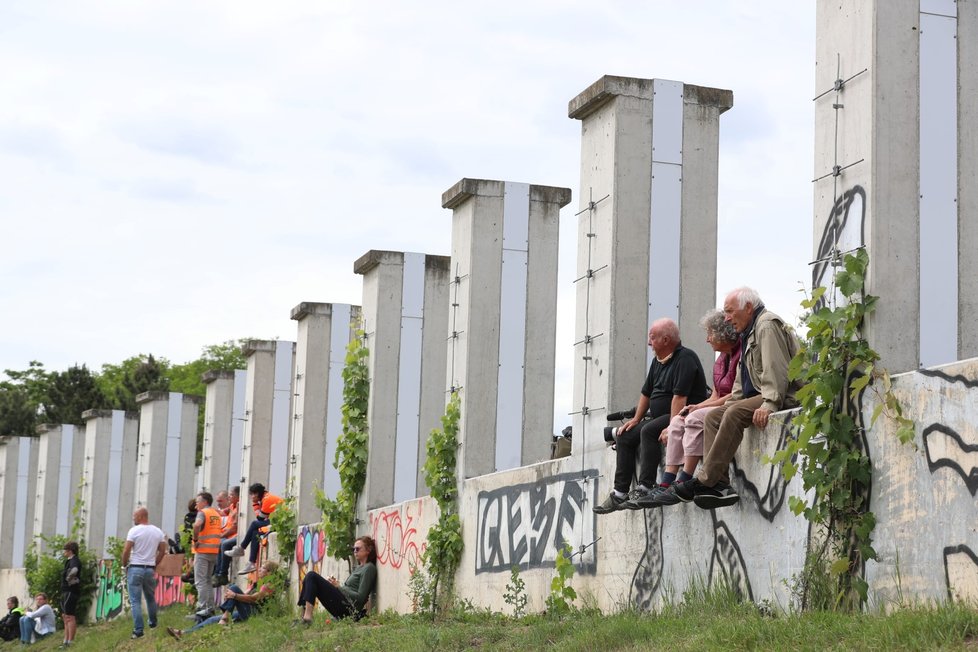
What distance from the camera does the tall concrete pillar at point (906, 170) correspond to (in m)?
8.53

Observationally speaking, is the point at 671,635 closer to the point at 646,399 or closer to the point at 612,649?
the point at 612,649

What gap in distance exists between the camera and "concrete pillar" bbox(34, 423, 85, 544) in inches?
1513

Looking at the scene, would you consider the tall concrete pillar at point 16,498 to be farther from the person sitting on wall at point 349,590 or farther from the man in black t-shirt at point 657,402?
the man in black t-shirt at point 657,402

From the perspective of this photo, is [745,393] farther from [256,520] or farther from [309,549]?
[256,520]

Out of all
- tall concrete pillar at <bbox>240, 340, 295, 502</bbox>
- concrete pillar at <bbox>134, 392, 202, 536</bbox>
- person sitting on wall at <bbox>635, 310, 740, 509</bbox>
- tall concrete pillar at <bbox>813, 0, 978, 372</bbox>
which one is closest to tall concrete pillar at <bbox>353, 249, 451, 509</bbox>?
tall concrete pillar at <bbox>240, 340, 295, 502</bbox>

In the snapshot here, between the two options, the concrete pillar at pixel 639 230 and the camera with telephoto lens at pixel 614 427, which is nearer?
the camera with telephoto lens at pixel 614 427

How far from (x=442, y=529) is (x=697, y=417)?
5651 millimetres

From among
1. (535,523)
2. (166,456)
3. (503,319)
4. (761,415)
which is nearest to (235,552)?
(503,319)

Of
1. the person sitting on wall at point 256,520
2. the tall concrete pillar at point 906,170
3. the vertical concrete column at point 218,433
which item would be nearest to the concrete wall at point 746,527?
the tall concrete pillar at point 906,170

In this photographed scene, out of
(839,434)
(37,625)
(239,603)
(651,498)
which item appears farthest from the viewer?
(37,625)

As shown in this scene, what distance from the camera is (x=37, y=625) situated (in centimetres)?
2928

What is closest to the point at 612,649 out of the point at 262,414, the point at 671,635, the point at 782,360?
the point at 671,635

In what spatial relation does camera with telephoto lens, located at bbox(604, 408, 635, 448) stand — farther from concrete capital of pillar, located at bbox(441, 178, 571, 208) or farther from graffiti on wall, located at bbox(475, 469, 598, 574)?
concrete capital of pillar, located at bbox(441, 178, 571, 208)

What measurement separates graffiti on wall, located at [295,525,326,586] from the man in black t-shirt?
8792 millimetres
